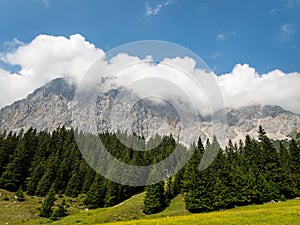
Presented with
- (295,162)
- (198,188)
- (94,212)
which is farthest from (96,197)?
(295,162)

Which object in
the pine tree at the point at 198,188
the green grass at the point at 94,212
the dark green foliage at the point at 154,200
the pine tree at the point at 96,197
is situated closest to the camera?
the green grass at the point at 94,212

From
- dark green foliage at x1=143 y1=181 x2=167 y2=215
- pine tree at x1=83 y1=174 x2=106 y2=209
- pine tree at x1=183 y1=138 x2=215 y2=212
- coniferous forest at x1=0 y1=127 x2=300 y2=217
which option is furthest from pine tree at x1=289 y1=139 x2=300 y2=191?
pine tree at x1=83 y1=174 x2=106 y2=209

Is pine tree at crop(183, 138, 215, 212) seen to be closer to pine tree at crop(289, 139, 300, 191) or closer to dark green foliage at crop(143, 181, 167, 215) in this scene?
dark green foliage at crop(143, 181, 167, 215)

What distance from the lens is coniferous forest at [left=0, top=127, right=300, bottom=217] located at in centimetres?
5822

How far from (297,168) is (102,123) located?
7410 cm

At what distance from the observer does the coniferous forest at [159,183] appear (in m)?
58.2

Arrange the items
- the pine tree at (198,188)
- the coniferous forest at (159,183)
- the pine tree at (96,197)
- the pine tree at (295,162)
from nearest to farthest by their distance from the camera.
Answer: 1. the pine tree at (198,188)
2. the coniferous forest at (159,183)
3. the pine tree at (96,197)
4. the pine tree at (295,162)

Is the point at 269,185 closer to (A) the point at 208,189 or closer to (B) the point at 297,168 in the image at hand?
(A) the point at 208,189

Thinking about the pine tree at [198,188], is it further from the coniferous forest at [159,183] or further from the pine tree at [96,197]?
the pine tree at [96,197]

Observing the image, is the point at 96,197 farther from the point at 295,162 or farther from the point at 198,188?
the point at 295,162

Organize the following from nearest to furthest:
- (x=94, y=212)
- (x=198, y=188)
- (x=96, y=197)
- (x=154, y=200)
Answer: (x=94, y=212) < (x=198, y=188) < (x=154, y=200) < (x=96, y=197)

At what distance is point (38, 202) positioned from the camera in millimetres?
64125

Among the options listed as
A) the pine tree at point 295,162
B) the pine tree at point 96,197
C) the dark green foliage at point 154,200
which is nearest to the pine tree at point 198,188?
the dark green foliage at point 154,200

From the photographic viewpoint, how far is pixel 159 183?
212ft
